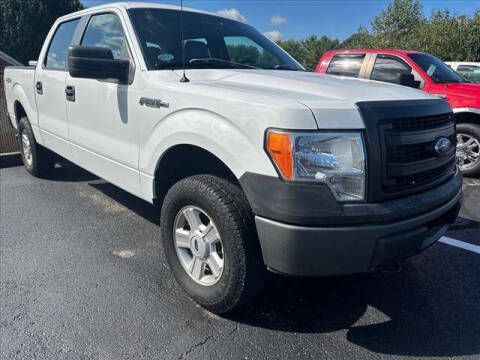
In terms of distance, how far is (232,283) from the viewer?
7.68 feet

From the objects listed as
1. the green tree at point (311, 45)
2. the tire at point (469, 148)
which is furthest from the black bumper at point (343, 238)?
the green tree at point (311, 45)

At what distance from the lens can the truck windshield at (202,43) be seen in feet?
10.2

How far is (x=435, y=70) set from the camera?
264 inches

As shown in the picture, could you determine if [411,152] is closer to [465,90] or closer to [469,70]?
[465,90]

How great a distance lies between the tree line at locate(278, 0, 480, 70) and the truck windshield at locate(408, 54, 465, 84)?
16.4 m

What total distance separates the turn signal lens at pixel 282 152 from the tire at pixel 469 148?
16.5ft

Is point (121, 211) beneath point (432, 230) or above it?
beneath

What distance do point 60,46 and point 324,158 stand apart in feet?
12.4

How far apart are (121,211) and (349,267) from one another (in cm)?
292

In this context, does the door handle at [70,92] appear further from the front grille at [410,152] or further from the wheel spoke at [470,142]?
the wheel spoke at [470,142]

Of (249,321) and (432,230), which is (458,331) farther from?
(249,321)

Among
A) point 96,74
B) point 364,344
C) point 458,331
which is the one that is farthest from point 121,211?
point 458,331

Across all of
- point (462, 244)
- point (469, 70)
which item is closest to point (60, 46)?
point (462, 244)

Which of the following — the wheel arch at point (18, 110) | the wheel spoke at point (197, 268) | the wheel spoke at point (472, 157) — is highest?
the wheel arch at point (18, 110)
